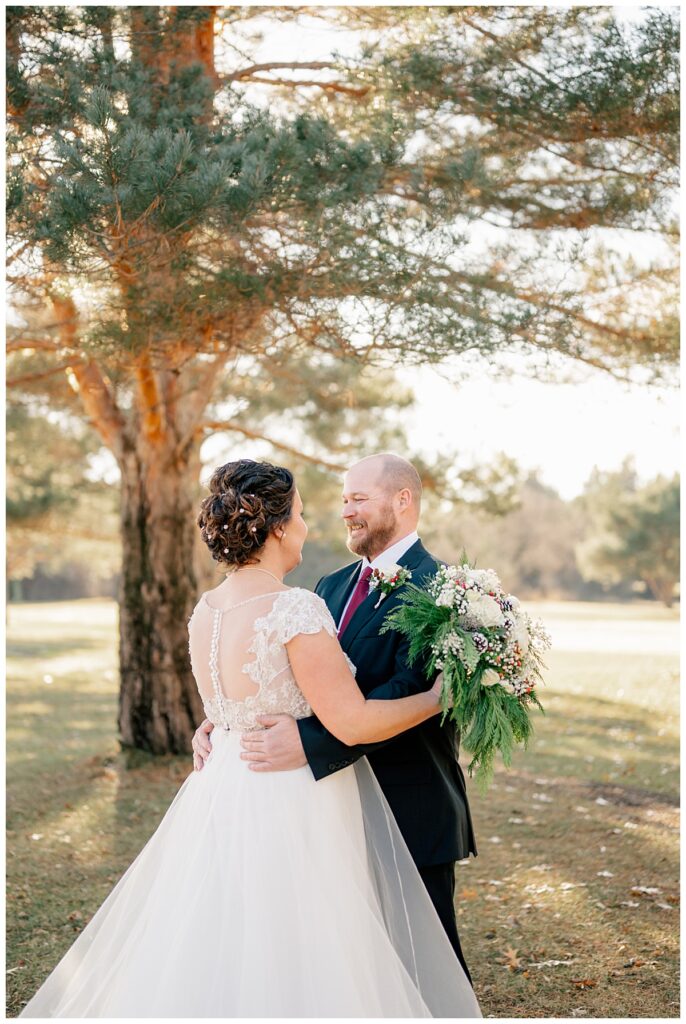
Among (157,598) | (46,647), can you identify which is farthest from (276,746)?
(46,647)

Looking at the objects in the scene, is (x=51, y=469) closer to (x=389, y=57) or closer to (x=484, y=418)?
(x=484, y=418)

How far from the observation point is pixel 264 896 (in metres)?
3.15

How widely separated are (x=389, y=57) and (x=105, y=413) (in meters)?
4.63

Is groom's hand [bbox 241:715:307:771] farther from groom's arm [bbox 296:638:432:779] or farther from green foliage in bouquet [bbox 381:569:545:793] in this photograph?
green foliage in bouquet [bbox 381:569:545:793]

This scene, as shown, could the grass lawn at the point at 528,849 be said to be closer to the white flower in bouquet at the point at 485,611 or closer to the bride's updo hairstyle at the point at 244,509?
the white flower in bouquet at the point at 485,611

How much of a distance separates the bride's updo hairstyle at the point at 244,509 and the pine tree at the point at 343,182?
210cm

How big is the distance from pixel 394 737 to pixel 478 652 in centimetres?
61

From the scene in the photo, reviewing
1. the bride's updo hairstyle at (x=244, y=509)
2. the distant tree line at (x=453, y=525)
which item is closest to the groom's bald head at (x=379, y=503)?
the distant tree line at (x=453, y=525)

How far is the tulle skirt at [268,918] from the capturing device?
3.06 meters

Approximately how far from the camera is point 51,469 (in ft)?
58.5

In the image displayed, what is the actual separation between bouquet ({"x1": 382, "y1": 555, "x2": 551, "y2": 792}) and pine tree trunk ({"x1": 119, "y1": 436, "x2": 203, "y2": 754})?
6.15 m

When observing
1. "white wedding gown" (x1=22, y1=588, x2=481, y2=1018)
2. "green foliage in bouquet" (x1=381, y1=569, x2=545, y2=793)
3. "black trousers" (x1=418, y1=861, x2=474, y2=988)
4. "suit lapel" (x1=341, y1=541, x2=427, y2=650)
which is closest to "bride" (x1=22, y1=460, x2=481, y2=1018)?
"white wedding gown" (x1=22, y1=588, x2=481, y2=1018)

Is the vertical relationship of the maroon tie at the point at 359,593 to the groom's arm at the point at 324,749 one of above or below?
above

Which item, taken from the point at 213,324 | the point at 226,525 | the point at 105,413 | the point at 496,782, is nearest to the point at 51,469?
the point at 105,413
